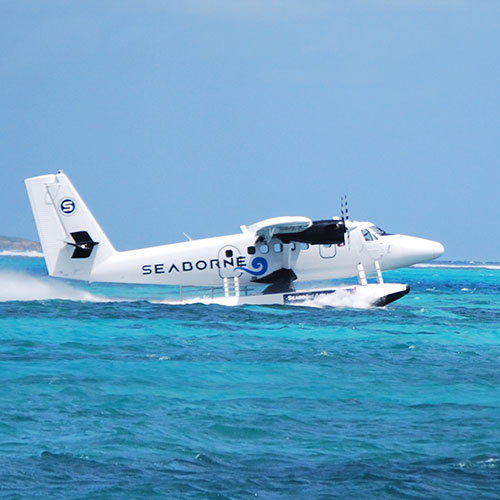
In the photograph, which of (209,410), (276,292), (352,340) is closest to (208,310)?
(276,292)

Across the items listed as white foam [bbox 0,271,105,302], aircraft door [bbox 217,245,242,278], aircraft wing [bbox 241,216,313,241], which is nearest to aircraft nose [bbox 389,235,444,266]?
aircraft wing [bbox 241,216,313,241]

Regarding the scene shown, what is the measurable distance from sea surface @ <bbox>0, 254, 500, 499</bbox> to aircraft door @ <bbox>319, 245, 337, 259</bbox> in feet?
22.8

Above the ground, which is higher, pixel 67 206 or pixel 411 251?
pixel 67 206

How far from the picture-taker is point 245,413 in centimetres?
1042

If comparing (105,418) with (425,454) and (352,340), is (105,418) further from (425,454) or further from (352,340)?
(352,340)

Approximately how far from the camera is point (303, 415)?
34.1ft

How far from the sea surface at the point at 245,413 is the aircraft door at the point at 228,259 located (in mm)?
6516

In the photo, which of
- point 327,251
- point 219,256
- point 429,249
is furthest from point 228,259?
point 429,249

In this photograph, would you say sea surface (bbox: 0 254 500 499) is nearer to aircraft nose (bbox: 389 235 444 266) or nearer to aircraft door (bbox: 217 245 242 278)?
aircraft door (bbox: 217 245 242 278)

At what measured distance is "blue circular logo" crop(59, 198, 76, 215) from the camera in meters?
26.1

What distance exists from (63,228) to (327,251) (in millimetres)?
8730

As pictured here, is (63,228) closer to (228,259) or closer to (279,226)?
(228,259)

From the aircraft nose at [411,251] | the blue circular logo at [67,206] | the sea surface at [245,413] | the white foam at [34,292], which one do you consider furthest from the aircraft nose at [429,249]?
the blue circular logo at [67,206]

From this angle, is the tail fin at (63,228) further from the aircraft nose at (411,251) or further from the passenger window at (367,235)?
the aircraft nose at (411,251)
